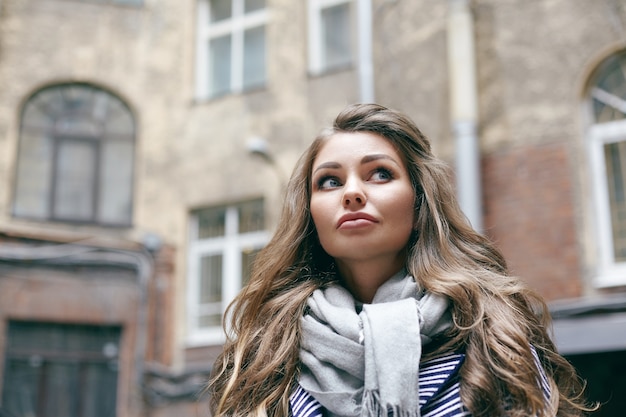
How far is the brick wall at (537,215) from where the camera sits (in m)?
9.78

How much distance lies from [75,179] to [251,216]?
3.09 metres

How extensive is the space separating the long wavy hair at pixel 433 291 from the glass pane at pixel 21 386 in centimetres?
1268

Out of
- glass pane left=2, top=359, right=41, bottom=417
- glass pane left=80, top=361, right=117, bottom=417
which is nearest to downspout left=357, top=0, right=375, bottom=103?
glass pane left=80, top=361, right=117, bottom=417

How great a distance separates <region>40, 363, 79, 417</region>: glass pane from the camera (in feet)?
47.4

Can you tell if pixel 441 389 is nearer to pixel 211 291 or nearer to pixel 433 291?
pixel 433 291

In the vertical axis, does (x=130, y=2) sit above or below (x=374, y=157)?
above

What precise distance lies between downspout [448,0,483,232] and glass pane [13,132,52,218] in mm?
7392

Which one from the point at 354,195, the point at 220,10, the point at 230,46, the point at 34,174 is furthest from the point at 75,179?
the point at 354,195

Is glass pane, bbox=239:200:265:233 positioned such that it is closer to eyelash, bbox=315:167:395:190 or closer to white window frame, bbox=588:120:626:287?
white window frame, bbox=588:120:626:287

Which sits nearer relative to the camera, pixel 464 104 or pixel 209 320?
pixel 464 104

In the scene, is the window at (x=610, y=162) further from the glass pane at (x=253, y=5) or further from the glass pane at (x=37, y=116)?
the glass pane at (x=37, y=116)

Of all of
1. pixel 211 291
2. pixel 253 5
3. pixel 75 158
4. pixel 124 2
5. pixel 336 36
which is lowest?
pixel 211 291

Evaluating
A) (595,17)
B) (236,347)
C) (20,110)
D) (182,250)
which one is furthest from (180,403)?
(236,347)

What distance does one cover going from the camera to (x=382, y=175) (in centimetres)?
236
